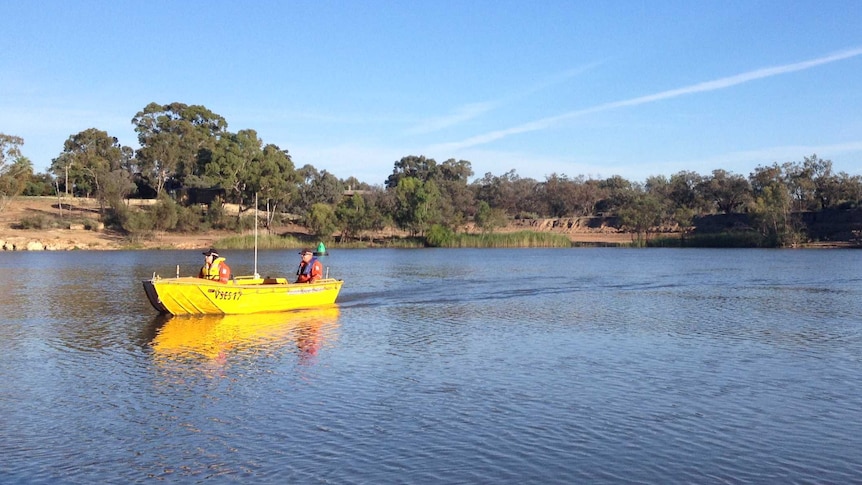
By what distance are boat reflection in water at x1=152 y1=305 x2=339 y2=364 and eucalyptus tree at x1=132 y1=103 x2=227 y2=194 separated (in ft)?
262

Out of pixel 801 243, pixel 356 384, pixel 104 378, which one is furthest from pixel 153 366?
pixel 801 243

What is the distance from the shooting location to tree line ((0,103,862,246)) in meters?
95.3

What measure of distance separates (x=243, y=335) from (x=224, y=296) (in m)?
4.18

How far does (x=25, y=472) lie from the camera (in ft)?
34.0

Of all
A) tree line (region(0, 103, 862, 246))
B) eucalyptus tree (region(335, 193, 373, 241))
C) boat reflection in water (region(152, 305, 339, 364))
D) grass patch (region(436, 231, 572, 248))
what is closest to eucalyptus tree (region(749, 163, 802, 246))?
tree line (region(0, 103, 862, 246))

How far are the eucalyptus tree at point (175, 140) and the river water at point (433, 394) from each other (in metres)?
80.8

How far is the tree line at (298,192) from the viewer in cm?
9531

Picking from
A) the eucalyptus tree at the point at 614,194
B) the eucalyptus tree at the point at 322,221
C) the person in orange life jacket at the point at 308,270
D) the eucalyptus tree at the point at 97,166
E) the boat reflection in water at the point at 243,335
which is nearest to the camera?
the boat reflection in water at the point at 243,335

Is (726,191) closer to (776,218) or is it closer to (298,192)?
(776,218)

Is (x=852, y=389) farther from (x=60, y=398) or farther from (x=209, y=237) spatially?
(x=209, y=237)

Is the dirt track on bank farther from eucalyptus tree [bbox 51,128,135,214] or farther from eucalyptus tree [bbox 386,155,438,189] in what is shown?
eucalyptus tree [bbox 386,155,438,189]

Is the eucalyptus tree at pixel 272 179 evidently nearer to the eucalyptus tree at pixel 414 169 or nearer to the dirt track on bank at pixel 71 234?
the dirt track on bank at pixel 71 234

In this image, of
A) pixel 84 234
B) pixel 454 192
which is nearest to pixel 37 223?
pixel 84 234

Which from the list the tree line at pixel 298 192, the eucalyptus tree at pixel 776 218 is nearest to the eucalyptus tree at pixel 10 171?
the tree line at pixel 298 192
